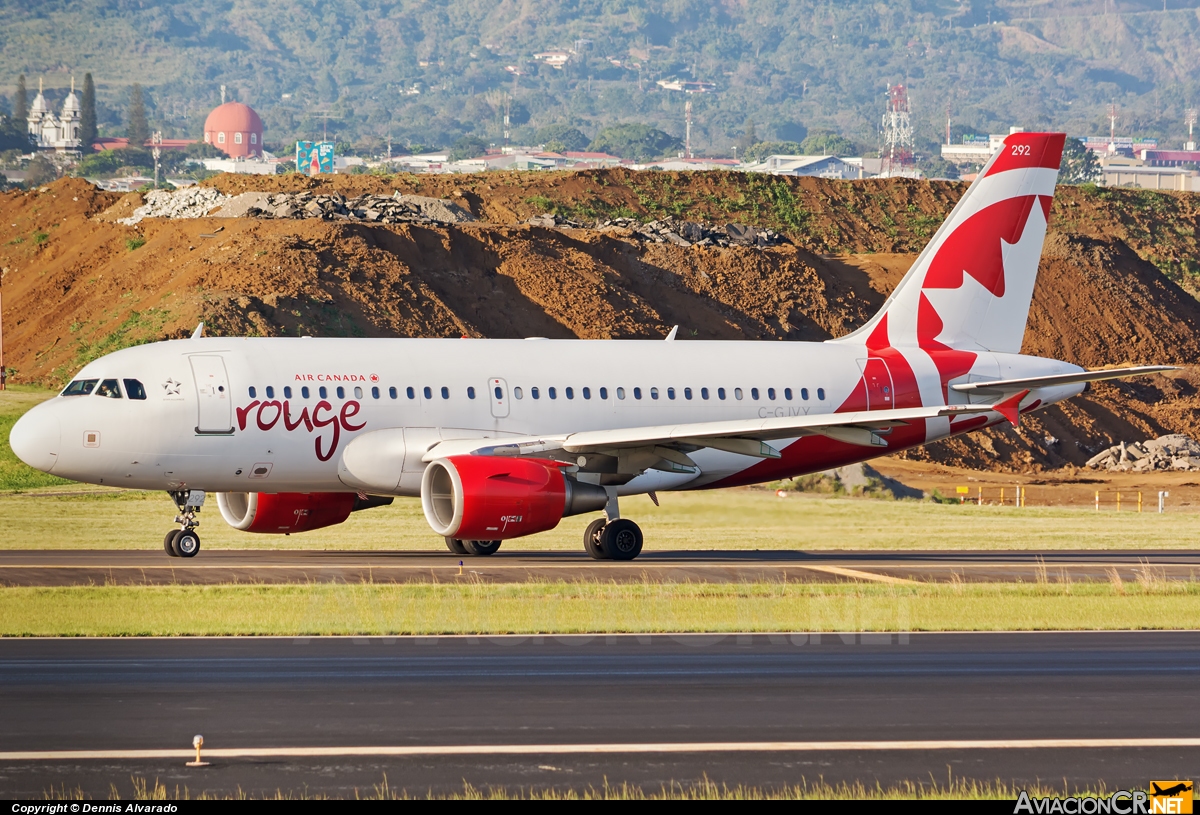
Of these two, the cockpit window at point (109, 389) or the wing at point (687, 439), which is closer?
the cockpit window at point (109, 389)

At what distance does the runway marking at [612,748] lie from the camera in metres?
14.4

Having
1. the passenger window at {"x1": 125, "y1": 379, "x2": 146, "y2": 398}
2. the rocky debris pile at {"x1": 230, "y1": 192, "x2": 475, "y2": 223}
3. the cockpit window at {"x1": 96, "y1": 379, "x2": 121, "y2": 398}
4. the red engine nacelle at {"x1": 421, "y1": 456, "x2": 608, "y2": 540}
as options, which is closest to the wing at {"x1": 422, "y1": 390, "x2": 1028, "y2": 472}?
the red engine nacelle at {"x1": 421, "y1": 456, "x2": 608, "y2": 540}

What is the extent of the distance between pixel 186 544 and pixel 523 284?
49.4 m

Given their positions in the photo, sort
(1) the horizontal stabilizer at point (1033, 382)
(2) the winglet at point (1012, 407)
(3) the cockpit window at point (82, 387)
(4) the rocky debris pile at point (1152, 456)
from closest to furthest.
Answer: (3) the cockpit window at point (82, 387) < (1) the horizontal stabilizer at point (1033, 382) < (2) the winglet at point (1012, 407) < (4) the rocky debris pile at point (1152, 456)

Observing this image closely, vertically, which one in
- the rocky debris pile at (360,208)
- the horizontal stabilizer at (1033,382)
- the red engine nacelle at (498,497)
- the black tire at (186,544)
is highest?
the rocky debris pile at (360,208)

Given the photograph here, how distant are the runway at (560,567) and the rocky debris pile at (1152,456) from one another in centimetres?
3521

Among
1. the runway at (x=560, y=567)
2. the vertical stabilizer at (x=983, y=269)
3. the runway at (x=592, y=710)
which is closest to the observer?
the runway at (x=592, y=710)

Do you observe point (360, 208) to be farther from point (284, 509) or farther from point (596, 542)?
point (596, 542)

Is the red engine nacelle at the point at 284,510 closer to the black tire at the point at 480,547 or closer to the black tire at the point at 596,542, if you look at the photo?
the black tire at the point at 480,547

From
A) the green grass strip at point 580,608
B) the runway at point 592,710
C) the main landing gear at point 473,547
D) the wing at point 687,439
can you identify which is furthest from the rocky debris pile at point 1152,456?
the runway at point 592,710

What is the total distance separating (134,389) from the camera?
32312 mm

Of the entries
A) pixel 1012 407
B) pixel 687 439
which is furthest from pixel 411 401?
pixel 1012 407
